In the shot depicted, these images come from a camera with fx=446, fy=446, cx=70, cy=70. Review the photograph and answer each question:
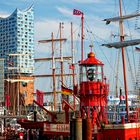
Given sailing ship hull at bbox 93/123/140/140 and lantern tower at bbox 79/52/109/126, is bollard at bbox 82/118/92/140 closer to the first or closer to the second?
sailing ship hull at bbox 93/123/140/140

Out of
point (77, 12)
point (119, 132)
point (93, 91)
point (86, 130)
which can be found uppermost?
point (77, 12)

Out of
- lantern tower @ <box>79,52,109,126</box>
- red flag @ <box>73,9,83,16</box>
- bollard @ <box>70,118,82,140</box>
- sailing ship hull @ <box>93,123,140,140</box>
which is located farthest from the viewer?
red flag @ <box>73,9,83,16</box>

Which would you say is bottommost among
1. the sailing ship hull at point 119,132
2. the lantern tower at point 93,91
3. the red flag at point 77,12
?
the sailing ship hull at point 119,132

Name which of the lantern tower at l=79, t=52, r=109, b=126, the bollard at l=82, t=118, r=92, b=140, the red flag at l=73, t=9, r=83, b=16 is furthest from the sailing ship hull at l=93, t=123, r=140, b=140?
the red flag at l=73, t=9, r=83, b=16

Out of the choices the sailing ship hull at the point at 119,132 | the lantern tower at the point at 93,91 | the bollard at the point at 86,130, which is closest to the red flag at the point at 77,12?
the lantern tower at the point at 93,91

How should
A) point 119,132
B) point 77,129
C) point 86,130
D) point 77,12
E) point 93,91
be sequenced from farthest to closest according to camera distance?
1. point 77,12
2. point 93,91
3. point 119,132
4. point 86,130
5. point 77,129

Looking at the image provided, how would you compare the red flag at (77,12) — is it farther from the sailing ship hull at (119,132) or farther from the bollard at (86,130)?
the bollard at (86,130)

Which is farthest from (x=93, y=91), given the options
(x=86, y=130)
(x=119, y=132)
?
(x=86, y=130)

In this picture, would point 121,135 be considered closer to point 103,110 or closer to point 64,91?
point 103,110

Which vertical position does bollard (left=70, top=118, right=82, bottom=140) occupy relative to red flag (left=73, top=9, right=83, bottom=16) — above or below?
below

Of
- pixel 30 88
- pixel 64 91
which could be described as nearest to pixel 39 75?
pixel 64 91

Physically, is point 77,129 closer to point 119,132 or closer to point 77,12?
point 119,132

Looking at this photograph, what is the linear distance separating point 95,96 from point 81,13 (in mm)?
12467

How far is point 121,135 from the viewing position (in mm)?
31469
